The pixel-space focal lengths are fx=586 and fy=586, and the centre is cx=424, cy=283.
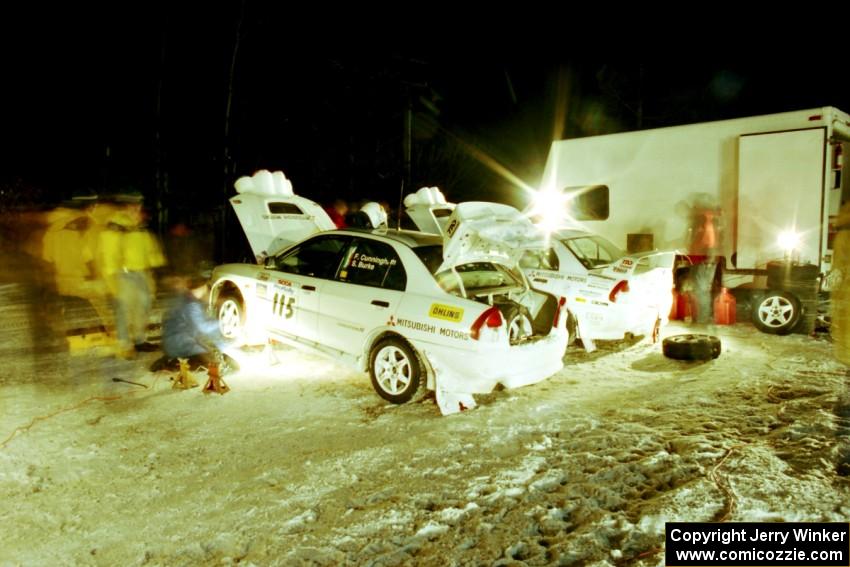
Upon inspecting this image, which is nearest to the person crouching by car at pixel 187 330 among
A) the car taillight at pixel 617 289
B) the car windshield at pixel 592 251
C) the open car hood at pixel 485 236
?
the open car hood at pixel 485 236

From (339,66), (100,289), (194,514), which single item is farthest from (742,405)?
(339,66)

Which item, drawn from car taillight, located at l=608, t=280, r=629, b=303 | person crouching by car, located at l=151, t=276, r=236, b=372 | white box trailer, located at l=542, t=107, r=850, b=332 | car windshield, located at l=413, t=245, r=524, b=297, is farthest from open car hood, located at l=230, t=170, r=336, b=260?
white box trailer, located at l=542, t=107, r=850, b=332

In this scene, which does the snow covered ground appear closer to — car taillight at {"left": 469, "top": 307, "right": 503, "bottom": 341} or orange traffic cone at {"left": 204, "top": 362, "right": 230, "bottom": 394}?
orange traffic cone at {"left": 204, "top": 362, "right": 230, "bottom": 394}

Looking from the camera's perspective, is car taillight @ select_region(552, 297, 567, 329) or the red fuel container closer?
car taillight @ select_region(552, 297, 567, 329)

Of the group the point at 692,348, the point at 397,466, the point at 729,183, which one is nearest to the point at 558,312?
the point at 692,348

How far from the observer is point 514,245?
5922 mm

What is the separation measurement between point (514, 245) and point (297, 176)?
60.7ft

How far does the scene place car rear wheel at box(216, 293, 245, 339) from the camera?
7312 mm

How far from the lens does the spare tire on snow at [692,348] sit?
7.10 m

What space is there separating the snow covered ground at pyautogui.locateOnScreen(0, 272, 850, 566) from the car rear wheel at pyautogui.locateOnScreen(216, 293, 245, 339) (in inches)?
34.3

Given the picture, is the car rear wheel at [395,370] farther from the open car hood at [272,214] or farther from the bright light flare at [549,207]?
the bright light flare at [549,207]

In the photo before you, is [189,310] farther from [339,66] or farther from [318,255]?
[339,66]

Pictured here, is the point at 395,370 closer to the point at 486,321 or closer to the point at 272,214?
the point at 486,321

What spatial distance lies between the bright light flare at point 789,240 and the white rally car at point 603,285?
2.19 meters
